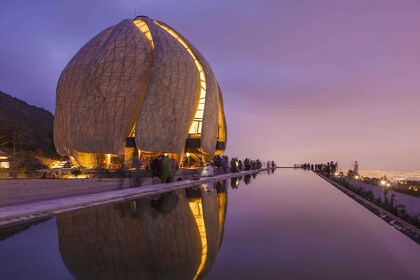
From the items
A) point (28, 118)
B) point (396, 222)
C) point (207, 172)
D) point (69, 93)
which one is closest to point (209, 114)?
point (207, 172)

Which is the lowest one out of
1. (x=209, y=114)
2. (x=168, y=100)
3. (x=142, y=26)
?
(x=209, y=114)

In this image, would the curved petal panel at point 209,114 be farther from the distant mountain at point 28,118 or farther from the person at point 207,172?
the distant mountain at point 28,118

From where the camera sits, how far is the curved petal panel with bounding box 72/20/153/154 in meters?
37.8

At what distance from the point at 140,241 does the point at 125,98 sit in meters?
33.2

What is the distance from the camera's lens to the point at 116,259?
558 centimetres

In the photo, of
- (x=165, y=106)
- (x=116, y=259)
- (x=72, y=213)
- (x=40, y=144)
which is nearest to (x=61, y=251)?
(x=116, y=259)

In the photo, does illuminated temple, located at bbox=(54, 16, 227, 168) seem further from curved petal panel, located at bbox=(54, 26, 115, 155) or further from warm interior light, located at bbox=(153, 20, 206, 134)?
warm interior light, located at bbox=(153, 20, 206, 134)

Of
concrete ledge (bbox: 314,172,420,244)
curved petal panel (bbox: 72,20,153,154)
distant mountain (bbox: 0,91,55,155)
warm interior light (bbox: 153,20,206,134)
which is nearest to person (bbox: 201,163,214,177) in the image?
curved petal panel (bbox: 72,20,153,154)

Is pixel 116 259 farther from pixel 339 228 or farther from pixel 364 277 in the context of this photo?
pixel 339 228

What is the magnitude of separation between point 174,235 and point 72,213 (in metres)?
4.03

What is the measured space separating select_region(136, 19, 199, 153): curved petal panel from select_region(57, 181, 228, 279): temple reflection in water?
26406 millimetres

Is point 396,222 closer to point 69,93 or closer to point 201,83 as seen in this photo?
point 69,93

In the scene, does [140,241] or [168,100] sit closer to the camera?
[140,241]

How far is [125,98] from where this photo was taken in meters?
38.7
